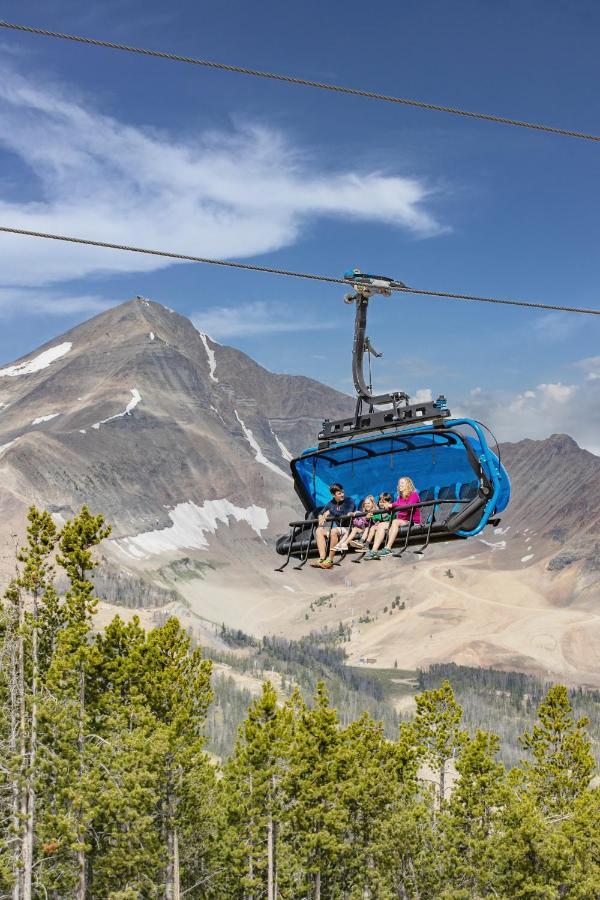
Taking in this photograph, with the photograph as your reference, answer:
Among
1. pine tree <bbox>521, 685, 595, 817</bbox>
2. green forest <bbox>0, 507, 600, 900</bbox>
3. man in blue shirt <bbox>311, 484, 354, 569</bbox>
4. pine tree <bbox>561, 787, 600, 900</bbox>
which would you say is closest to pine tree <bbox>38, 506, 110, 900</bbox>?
green forest <bbox>0, 507, 600, 900</bbox>

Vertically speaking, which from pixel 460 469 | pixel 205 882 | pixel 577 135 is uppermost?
pixel 577 135

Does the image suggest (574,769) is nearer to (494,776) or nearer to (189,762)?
(494,776)

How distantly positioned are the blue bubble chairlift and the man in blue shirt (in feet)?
0.63

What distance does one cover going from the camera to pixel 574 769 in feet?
186

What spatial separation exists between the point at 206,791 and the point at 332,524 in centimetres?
3079

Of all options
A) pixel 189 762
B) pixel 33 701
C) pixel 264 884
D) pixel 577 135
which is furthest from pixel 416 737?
pixel 577 135

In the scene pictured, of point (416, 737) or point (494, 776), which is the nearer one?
point (494, 776)

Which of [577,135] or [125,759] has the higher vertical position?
[577,135]

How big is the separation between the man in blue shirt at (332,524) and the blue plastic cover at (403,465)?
0.25 m

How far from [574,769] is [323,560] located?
3836cm

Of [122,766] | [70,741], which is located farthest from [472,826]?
[70,741]

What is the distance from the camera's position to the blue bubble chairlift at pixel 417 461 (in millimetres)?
22922

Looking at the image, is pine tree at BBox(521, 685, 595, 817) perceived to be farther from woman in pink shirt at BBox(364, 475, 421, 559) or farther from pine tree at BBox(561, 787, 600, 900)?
woman in pink shirt at BBox(364, 475, 421, 559)

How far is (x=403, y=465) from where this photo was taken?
2450cm
